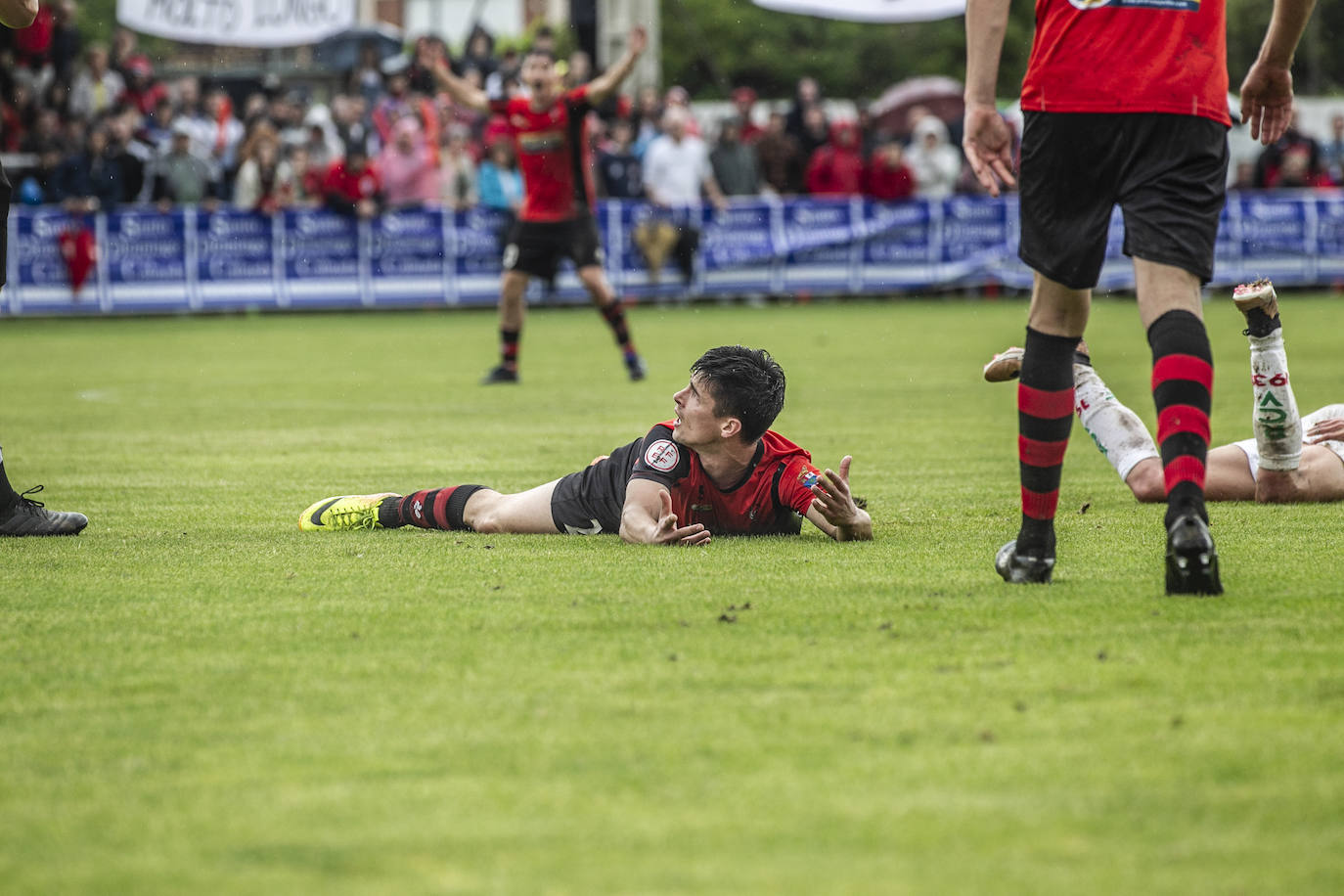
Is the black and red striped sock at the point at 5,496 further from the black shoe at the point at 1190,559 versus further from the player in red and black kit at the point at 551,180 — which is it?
the player in red and black kit at the point at 551,180

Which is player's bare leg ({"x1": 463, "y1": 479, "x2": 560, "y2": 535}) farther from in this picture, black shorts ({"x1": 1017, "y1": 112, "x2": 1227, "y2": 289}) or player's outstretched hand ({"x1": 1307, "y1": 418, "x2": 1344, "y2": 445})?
player's outstretched hand ({"x1": 1307, "y1": 418, "x2": 1344, "y2": 445})

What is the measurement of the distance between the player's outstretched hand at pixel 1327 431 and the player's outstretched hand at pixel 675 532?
7.14ft

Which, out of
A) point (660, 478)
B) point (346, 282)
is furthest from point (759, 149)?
point (660, 478)

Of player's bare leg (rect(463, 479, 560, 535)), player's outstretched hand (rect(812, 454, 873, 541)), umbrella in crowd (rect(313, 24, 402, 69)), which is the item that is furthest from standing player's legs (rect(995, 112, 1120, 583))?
umbrella in crowd (rect(313, 24, 402, 69))

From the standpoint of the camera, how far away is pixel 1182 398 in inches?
148

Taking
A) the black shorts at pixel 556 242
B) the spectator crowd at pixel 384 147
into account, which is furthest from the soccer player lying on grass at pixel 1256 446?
the spectator crowd at pixel 384 147

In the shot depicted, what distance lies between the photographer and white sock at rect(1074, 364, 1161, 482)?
17.7 feet

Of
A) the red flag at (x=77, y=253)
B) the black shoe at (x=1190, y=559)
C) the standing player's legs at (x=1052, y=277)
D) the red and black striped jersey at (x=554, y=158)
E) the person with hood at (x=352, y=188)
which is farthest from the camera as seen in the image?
the person with hood at (x=352, y=188)

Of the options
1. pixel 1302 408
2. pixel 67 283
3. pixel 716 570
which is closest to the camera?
pixel 716 570

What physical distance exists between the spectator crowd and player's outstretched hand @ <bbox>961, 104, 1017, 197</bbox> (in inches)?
625

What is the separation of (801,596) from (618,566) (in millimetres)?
667

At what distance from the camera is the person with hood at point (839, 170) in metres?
22.0

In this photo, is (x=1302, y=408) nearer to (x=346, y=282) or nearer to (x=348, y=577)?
(x=348, y=577)

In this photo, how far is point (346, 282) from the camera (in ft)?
66.5
